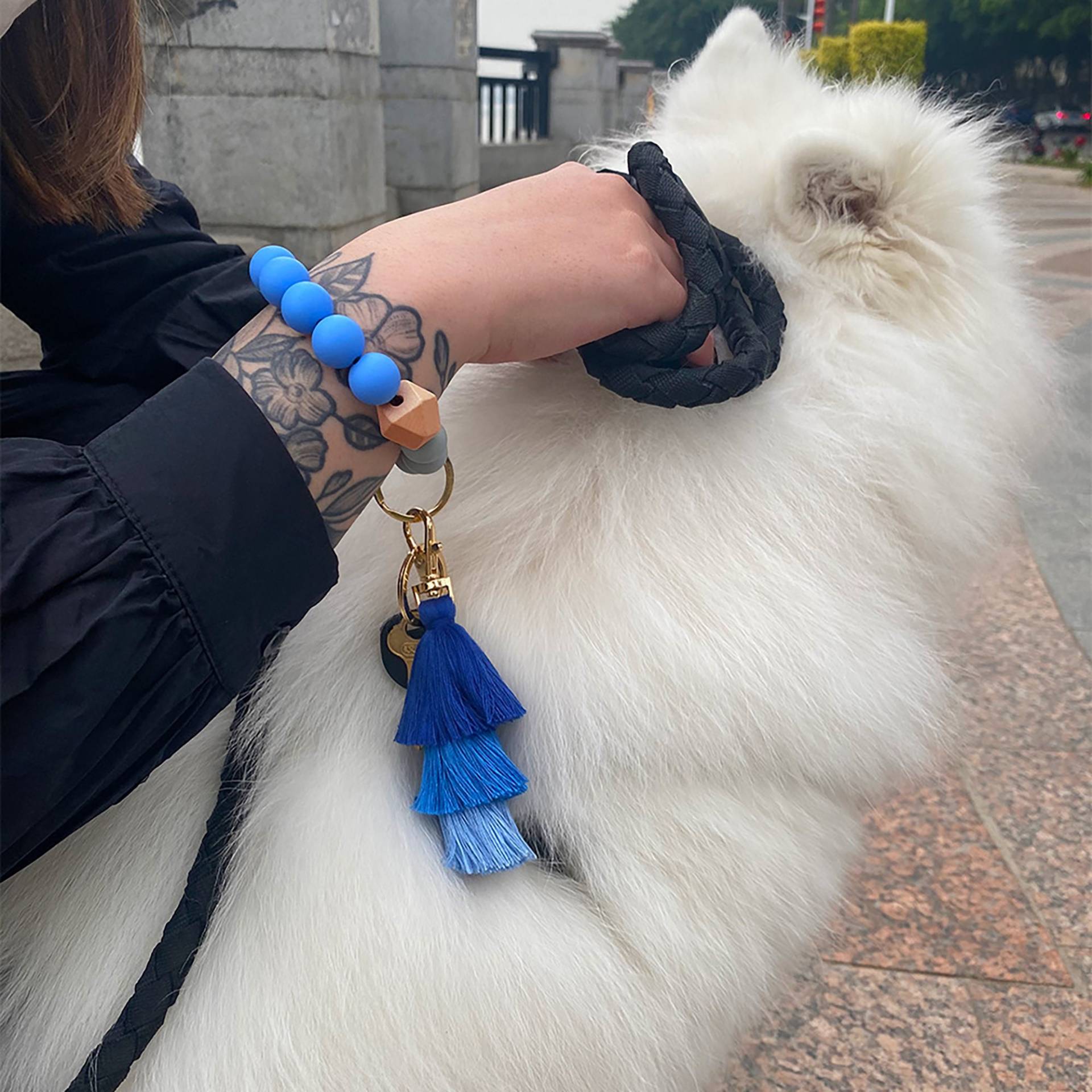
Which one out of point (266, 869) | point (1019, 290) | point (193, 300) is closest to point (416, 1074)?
point (266, 869)

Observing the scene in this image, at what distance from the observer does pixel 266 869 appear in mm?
712

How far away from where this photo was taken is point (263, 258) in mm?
708

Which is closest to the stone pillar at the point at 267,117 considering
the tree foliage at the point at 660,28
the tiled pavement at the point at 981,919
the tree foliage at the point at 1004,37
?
the tiled pavement at the point at 981,919

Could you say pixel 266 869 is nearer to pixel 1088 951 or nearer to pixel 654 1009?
pixel 654 1009

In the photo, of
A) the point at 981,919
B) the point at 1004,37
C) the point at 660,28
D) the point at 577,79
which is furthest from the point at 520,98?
the point at 660,28

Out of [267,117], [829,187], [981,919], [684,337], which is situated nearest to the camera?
[684,337]

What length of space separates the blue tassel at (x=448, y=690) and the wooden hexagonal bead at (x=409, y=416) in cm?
14

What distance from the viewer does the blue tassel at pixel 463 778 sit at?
2.33ft

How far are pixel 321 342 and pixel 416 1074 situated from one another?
527 millimetres

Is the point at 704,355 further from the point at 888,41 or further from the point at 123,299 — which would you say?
the point at 888,41

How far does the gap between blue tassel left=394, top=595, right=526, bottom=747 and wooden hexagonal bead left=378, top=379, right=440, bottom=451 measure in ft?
0.44

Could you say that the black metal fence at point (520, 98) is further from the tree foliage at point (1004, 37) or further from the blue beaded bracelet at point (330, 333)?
the tree foliage at point (1004, 37)

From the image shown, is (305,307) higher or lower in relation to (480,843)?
higher

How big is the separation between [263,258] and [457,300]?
151mm
